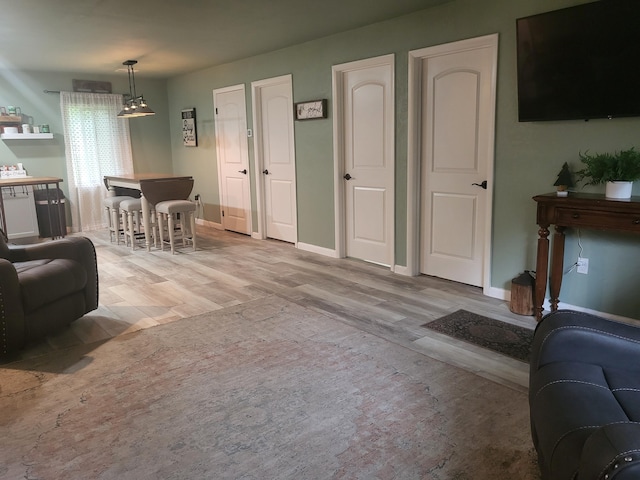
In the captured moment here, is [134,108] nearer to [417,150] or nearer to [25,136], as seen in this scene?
[25,136]

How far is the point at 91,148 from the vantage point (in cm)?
734

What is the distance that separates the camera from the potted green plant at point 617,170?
9.30ft

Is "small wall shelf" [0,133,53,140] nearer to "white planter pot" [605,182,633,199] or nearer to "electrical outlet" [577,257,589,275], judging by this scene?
"electrical outlet" [577,257,589,275]

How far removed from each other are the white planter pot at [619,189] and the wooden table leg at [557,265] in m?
0.41

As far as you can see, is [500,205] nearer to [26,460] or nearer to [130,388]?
[130,388]

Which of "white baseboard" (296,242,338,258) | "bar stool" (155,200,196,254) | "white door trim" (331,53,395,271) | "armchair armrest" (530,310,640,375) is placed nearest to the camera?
"armchair armrest" (530,310,640,375)

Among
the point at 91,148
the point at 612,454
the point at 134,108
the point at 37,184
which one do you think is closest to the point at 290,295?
the point at 612,454

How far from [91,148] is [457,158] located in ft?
18.6

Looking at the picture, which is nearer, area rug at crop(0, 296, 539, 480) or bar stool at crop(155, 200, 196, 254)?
area rug at crop(0, 296, 539, 480)

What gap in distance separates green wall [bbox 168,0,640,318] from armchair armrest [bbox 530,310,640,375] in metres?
1.69

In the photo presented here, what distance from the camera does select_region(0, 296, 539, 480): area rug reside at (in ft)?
6.23

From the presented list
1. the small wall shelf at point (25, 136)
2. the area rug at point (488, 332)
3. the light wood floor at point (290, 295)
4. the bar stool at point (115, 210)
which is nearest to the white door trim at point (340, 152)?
the light wood floor at point (290, 295)

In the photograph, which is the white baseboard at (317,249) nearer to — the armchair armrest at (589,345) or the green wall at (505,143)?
the green wall at (505,143)

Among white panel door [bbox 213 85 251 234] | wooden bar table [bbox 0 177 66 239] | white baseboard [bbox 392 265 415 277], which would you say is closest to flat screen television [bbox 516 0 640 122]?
white baseboard [bbox 392 265 415 277]
